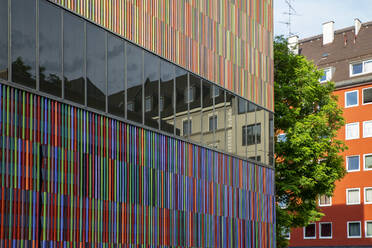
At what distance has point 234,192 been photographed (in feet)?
86.2

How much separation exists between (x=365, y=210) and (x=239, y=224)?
33579mm

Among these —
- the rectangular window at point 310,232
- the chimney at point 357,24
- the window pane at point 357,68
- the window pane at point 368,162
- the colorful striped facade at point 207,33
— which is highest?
the chimney at point 357,24

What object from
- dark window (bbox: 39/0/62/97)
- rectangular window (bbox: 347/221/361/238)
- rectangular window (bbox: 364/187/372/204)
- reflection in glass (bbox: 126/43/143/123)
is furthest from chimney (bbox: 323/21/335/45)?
dark window (bbox: 39/0/62/97)

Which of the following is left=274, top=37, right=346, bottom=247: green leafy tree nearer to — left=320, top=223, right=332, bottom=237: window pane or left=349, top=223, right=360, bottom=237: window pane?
left=349, top=223, right=360, bottom=237: window pane

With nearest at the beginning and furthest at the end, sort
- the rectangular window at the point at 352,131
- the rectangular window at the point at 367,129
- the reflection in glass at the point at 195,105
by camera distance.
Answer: the reflection in glass at the point at 195,105 → the rectangular window at the point at 367,129 → the rectangular window at the point at 352,131

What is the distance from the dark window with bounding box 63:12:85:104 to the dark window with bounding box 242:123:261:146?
10.8m

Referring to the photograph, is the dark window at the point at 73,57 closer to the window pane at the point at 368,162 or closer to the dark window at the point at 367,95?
the window pane at the point at 368,162

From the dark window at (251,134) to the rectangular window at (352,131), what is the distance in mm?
31918

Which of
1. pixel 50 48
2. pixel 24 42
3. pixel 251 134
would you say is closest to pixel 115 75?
pixel 50 48

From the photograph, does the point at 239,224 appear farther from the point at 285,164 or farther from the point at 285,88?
the point at 285,88

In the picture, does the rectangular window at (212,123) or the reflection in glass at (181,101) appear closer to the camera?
the reflection in glass at (181,101)

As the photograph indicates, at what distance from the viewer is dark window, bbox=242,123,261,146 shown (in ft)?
91.2

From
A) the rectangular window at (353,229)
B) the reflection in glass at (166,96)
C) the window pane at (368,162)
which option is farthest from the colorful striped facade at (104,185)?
the window pane at (368,162)

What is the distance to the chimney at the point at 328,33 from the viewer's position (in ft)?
223
